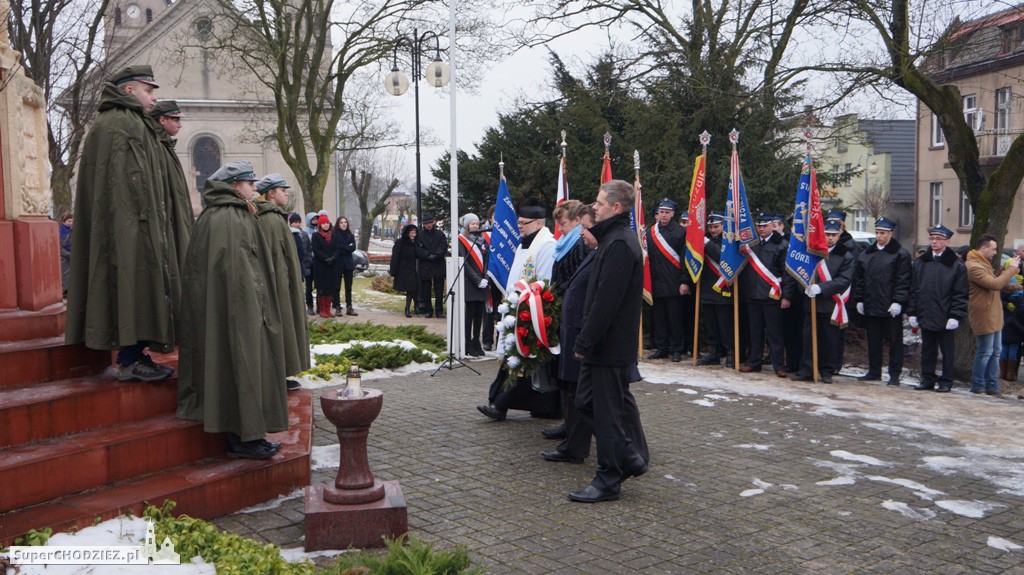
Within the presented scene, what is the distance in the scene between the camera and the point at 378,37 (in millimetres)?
28078

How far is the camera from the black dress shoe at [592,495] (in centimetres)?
583

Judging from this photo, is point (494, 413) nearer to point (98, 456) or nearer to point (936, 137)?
point (98, 456)

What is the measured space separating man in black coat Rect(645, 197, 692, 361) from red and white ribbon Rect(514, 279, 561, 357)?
18.0 ft

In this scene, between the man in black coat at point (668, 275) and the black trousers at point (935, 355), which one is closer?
the black trousers at point (935, 355)

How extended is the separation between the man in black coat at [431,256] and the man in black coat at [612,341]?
1135 centimetres

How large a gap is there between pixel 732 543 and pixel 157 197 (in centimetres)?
430

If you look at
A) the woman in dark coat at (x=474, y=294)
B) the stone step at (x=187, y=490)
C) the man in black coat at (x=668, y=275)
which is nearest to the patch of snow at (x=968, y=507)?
the stone step at (x=187, y=490)

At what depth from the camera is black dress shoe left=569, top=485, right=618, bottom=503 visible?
583 centimetres

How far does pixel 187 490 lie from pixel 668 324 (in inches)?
362

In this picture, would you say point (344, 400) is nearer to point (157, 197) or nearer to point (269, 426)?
point (269, 426)

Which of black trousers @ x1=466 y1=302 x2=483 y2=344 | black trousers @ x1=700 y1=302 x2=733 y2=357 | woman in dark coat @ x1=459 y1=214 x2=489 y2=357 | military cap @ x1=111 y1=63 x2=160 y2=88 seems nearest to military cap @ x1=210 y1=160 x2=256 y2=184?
military cap @ x1=111 y1=63 x2=160 y2=88

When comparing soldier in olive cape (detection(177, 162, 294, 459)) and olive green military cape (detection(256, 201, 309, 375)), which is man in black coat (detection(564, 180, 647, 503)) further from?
olive green military cape (detection(256, 201, 309, 375))

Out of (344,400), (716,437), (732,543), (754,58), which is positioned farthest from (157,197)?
(754,58)

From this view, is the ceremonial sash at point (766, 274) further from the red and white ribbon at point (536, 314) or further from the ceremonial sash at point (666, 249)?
the red and white ribbon at point (536, 314)
